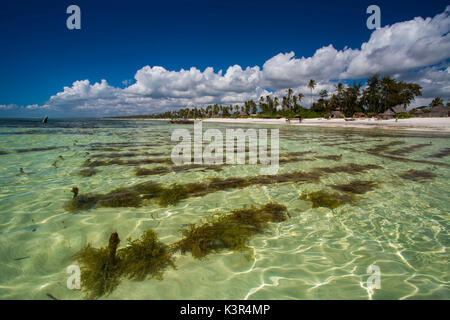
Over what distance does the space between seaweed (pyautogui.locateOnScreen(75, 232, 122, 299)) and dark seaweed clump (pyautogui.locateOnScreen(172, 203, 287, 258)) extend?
0.80 meters

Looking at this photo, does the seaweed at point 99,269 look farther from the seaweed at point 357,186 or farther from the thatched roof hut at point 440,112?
the thatched roof hut at point 440,112

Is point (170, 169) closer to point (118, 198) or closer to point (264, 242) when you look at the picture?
point (118, 198)

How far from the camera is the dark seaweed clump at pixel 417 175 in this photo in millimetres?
6184

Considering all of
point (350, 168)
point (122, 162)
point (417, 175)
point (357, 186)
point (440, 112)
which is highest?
point (440, 112)

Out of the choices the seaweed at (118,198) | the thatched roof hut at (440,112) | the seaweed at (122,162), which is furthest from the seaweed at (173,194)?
the thatched roof hut at (440,112)

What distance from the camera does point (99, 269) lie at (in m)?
2.39

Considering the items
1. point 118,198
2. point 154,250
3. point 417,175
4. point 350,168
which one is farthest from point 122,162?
point 417,175

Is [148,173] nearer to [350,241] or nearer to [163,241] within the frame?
[163,241]

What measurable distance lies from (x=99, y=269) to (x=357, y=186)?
6210mm

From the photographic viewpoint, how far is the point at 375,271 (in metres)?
2.57

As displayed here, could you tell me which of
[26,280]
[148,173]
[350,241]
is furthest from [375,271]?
[148,173]

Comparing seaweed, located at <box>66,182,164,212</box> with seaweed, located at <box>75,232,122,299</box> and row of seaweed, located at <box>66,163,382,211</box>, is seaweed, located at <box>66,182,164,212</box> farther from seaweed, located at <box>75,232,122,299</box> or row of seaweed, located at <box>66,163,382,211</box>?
seaweed, located at <box>75,232,122,299</box>

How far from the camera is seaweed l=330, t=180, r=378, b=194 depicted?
5.23 meters
